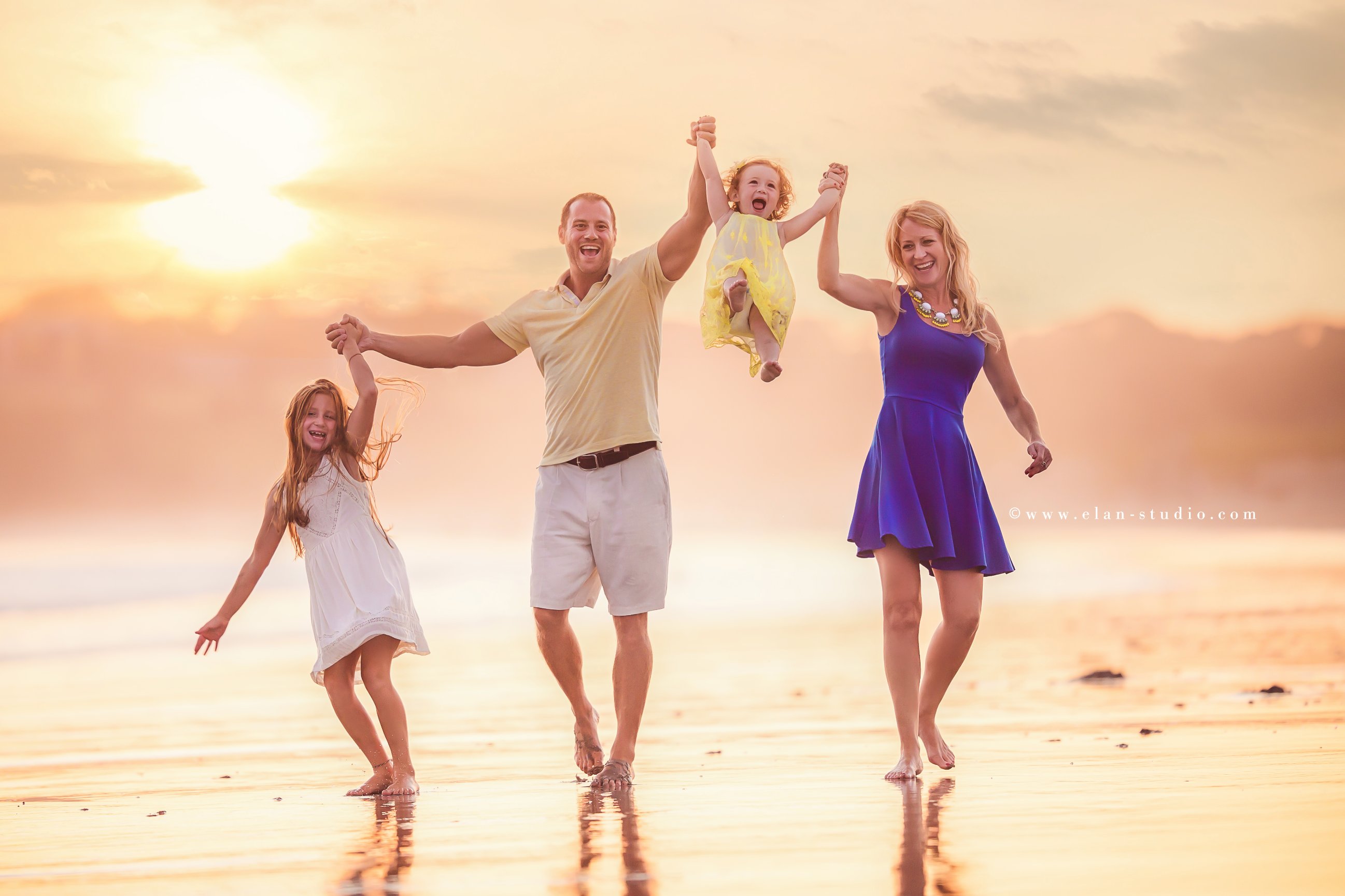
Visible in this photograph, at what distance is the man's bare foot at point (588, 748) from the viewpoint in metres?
4.45

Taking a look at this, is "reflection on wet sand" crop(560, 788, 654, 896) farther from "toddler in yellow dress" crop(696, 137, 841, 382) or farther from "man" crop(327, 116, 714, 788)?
"toddler in yellow dress" crop(696, 137, 841, 382)

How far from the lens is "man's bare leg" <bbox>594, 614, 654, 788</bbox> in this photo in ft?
14.1

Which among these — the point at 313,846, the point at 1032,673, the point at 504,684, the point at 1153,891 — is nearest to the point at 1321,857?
the point at 1153,891

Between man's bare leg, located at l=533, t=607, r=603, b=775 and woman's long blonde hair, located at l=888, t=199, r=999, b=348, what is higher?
woman's long blonde hair, located at l=888, t=199, r=999, b=348

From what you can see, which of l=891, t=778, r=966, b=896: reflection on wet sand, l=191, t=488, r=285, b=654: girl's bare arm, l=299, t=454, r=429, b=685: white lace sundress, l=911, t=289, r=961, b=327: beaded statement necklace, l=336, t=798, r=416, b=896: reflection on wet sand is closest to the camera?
l=891, t=778, r=966, b=896: reflection on wet sand

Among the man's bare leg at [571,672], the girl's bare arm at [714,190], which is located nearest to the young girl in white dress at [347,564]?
the man's bare leg at [571,672]

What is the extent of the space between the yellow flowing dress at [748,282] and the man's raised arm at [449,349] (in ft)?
2.84

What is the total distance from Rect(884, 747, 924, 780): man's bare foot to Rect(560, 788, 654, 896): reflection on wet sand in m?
0.74

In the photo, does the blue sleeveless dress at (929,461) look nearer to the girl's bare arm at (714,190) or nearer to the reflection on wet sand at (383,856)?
the girl's bare arm at (714,190)

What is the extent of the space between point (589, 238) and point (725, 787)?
176cm

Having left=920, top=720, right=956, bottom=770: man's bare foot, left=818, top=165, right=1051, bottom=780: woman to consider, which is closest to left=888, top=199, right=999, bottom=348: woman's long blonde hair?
left=818, top=165, right=1051, bottom=780: woman

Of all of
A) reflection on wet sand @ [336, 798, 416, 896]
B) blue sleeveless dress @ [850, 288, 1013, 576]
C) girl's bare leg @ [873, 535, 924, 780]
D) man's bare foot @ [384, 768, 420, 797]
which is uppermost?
blue sleeveless dress @ [850, 288, 1013, 576]

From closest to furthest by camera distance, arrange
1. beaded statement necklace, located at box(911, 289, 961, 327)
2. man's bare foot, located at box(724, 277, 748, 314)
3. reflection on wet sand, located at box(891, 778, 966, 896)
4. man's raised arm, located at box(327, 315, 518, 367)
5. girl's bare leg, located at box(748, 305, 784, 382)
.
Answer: reflection on wet sand, located at box(891, 778, 966, 896) < girl's bare leg, located at box(748, 305, 784, 382) < man's bare foot, located at box(724, 277, 748, 314) < beaded statement necklace, located at box(911, 289, 961, 327) < man's raised arm, located at box(327, 315, 518, 367)

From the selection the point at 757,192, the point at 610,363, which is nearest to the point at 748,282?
the point at 757,192
